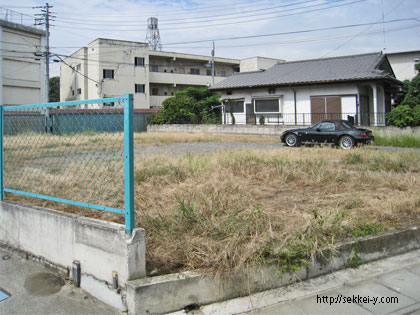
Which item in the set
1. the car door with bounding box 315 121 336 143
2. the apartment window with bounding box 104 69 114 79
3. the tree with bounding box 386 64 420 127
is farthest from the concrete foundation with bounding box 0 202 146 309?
the apartment window with bounding box 104 69 114 79

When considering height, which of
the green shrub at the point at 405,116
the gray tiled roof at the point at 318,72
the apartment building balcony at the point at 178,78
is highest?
the apartment building balcony at the point at 178,78

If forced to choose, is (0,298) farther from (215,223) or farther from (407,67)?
(407,67)

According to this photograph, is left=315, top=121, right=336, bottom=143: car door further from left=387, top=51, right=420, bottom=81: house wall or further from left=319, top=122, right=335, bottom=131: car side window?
left=387, top=51, right=420, bottom=81: house wall

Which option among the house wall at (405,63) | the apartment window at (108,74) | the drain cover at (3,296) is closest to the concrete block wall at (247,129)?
the apartment window at (108,74)

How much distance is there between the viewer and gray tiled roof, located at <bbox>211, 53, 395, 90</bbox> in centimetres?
1981

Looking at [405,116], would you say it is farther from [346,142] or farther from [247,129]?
[247,129]

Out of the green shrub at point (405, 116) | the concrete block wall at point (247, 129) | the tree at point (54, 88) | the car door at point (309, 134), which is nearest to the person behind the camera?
the car door at point (309, 134)

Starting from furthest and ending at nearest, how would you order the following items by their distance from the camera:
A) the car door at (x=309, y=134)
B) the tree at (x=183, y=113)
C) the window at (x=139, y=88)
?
the window at (x=139, y=88), the tree at (x=183, y=113), the car door at (x=309, y=134)

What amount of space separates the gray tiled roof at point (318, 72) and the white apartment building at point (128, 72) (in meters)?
12.6

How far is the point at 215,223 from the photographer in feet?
10.9

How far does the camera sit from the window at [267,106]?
75.1 feet

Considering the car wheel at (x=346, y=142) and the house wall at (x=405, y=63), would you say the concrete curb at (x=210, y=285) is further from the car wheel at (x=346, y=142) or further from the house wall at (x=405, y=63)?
the house wall at (x=405, y=63)

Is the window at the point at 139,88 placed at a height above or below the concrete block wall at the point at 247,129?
above

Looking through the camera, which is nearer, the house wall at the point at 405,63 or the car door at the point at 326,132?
the car door at the point at 326,132
